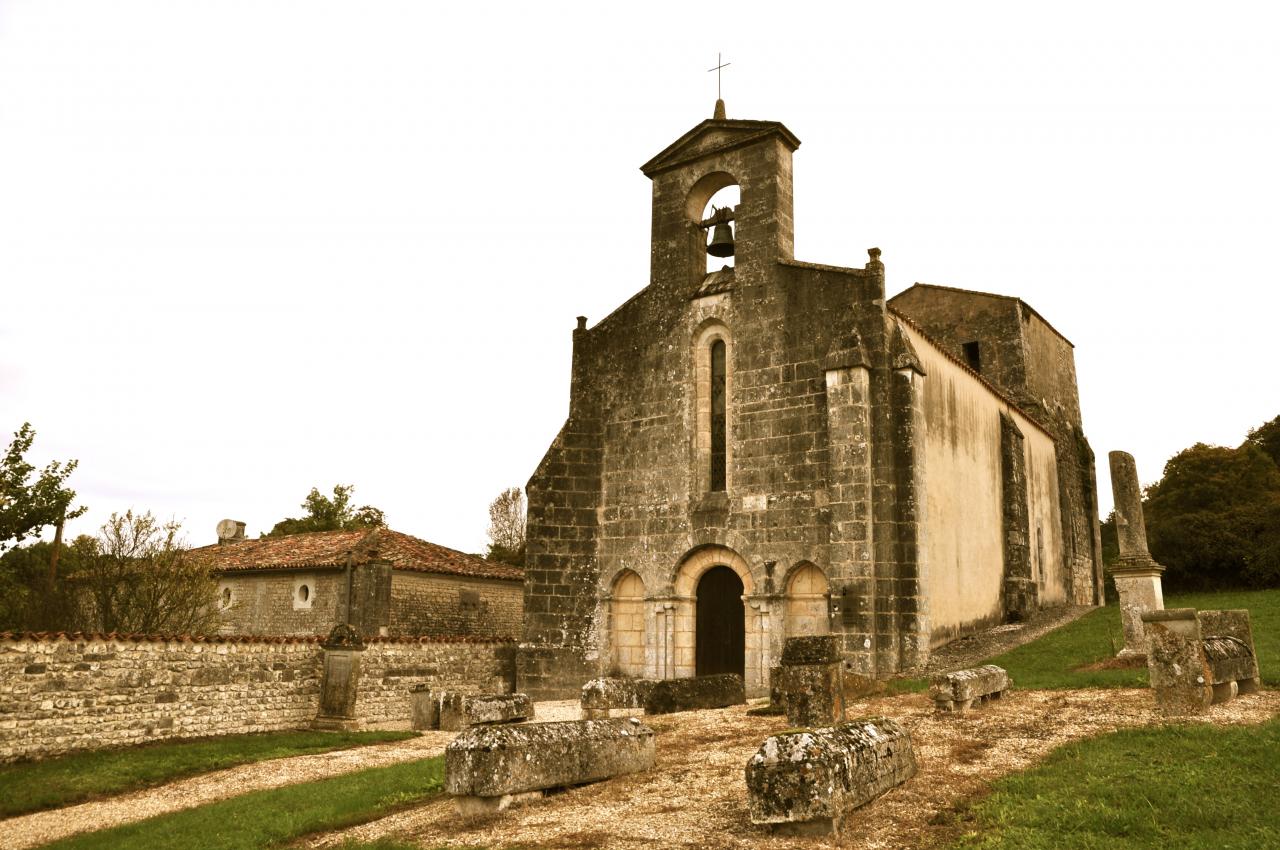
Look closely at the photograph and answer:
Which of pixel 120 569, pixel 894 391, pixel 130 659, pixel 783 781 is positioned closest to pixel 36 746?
pixel 130 659

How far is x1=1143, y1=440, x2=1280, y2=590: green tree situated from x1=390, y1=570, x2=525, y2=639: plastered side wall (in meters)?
21.5

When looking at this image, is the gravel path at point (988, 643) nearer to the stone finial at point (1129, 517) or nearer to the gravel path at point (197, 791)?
the stone finial at point (1129, 517)

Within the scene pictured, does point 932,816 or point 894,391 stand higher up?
point 894,391

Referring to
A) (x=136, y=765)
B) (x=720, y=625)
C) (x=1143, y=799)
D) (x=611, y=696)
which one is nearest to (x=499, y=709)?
(x=611, y=696)

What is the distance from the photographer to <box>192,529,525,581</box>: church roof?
Answer: 25328 millimetres

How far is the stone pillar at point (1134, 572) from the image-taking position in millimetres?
13617

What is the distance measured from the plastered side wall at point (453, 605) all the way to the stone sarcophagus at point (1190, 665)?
16562 millimetres

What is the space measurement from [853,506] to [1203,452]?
82.8ft

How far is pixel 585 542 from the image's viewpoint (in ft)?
63.2

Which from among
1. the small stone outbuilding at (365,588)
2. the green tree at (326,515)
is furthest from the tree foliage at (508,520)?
the small stone outbuilding at (365,588)

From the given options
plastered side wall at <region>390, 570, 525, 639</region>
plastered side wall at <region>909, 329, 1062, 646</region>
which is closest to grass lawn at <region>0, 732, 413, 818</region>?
plastered side wall at <region>390, 570, 525, 639</region>

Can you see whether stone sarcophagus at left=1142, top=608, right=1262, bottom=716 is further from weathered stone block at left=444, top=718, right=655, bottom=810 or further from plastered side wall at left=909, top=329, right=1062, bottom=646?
plastered side wall at left=909, top=329, right=1062, bottom=646

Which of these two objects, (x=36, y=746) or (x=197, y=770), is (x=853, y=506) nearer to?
(x=197, y=770)

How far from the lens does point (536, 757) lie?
25.4 feet
